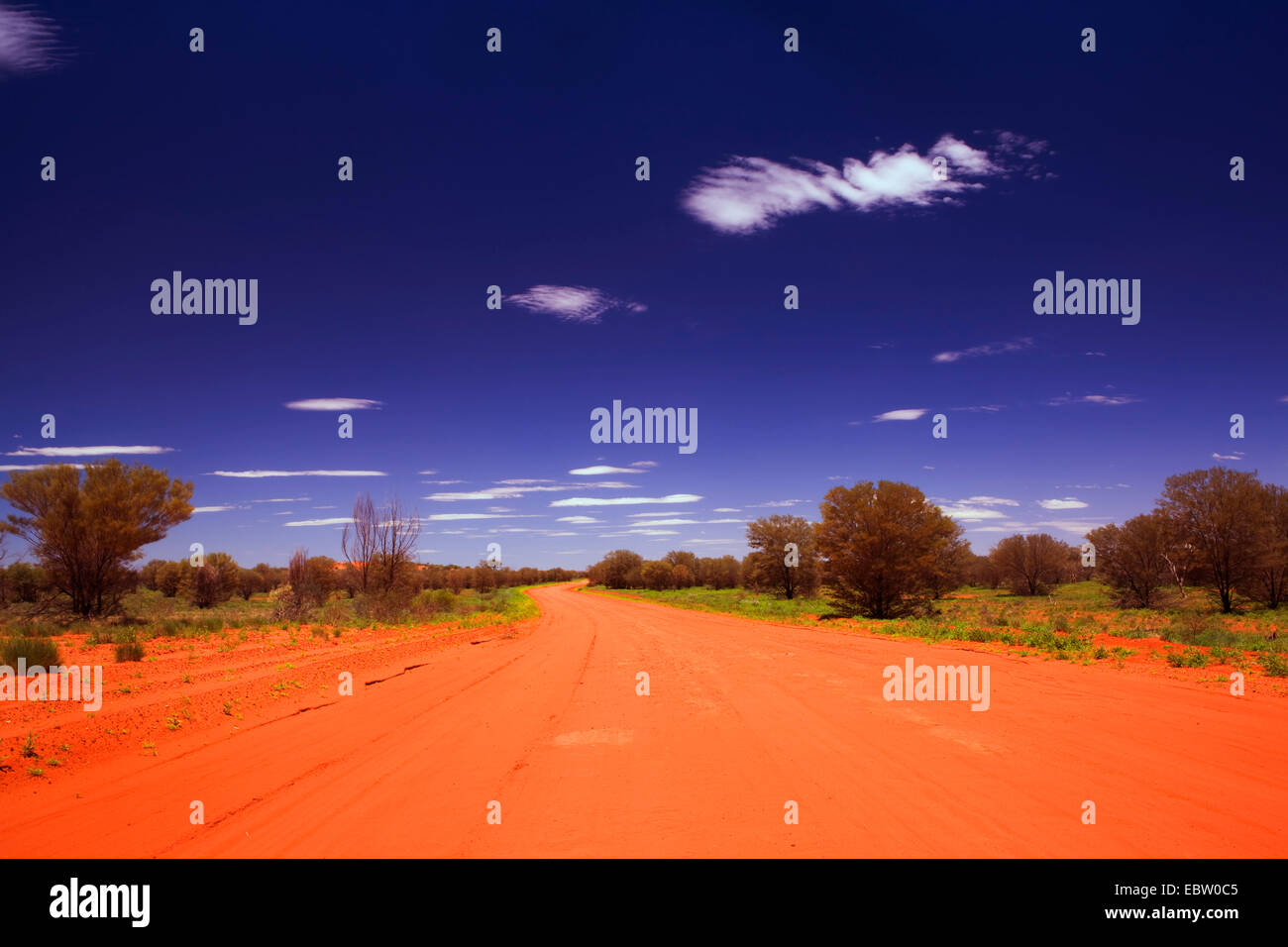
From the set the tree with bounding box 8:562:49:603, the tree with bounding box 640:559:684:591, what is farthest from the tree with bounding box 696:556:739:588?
the tree with bounding box 8:562:49:603

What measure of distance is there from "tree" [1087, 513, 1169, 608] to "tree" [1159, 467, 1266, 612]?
1322 millimetres

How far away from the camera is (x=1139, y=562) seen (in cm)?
3428

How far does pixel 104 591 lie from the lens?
26625 millimetres

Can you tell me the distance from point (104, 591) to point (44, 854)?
28.6 metres

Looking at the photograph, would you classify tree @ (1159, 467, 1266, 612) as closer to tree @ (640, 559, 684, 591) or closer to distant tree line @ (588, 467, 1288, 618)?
distant tree line @ (588, 467, 1288, 618)

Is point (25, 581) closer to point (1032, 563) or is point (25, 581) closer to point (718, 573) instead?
point (1032, 563)

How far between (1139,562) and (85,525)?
51.9 m

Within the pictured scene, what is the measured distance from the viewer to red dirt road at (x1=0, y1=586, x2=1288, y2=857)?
15.6ft

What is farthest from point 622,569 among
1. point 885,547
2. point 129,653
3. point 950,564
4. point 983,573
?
point 129,653

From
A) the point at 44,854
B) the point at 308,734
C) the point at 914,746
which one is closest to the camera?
the point at 44,854
